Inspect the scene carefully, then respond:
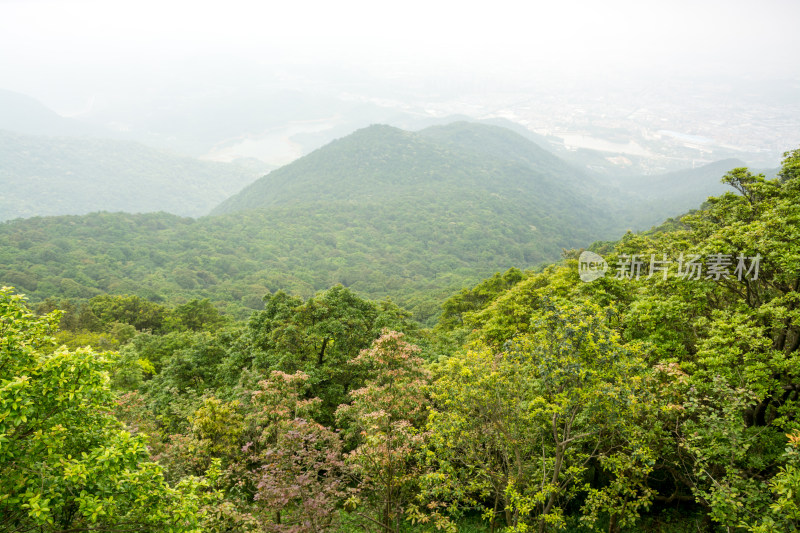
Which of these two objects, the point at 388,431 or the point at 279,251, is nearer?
the point at 388,431

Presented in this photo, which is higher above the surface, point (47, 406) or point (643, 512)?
point (47, 406)

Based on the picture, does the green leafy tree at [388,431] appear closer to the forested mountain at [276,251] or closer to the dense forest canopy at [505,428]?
the dense forest canopy at [505,428]

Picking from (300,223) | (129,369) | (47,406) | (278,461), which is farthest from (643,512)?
(300,223)

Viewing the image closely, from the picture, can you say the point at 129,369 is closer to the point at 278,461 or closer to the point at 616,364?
the point at 278,461

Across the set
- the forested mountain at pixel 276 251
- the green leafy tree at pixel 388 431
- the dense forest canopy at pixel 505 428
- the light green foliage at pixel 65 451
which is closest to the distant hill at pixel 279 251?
the forested mountain at pixel 276 251

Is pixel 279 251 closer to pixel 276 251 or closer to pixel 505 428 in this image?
pixel 276 251

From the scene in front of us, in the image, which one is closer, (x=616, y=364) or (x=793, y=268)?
(x=616, y=364)

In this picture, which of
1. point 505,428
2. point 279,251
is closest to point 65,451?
point 505,428

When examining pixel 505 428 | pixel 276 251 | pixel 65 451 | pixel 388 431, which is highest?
pixel 65 451

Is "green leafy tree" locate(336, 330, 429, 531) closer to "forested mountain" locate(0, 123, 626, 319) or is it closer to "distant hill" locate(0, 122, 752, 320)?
"distant hill" locate(0, 122, 752, 320)

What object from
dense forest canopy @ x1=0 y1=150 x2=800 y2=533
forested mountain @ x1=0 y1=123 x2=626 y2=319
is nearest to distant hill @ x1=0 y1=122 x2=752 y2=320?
forested mountain @ x1=0 y1=123 x2=626 y2=319

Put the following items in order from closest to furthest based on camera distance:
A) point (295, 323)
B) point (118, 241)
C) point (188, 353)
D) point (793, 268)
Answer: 1. point (793, 268)
2. point (295, 323)
3. point (188, 353)
4. point (118, 241)
